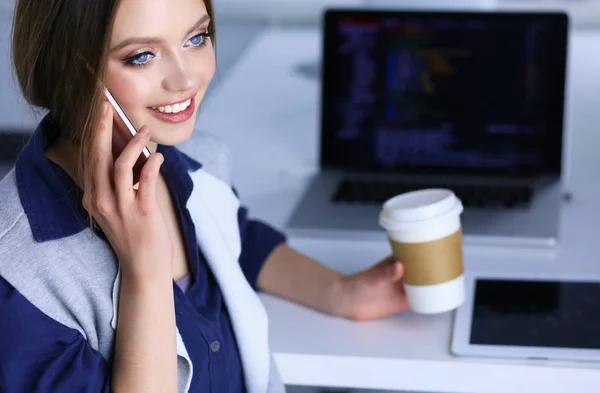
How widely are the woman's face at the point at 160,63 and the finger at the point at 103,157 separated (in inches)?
1.7

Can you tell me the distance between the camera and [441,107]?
5.71 ft

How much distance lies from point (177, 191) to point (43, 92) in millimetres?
242

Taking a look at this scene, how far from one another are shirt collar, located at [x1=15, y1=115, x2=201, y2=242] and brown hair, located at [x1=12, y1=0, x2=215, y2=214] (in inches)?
1.3

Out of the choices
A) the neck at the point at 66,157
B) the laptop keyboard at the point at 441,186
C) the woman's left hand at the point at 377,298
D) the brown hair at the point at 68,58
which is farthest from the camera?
the laptop keyboard at the point at 441,186

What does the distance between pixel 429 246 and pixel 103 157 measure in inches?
16.8

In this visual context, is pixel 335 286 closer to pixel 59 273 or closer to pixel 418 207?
pixel 418 207

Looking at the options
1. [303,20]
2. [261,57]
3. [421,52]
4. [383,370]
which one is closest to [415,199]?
[383,370]

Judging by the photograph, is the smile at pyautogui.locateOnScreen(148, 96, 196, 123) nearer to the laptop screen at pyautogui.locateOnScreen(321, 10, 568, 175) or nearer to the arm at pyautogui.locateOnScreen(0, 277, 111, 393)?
the arm at pyautogui.locateOnScreen(0, 277, 111, 393)

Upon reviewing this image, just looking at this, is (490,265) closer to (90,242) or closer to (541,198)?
(541,198)

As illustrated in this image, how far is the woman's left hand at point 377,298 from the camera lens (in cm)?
133

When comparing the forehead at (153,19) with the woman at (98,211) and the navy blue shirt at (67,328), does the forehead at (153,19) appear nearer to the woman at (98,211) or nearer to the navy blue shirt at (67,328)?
the woman at (98,211)

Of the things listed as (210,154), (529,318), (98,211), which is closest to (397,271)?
(529,318)

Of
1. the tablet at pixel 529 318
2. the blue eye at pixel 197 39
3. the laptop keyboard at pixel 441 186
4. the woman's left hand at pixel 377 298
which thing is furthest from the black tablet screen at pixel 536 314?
the blue eye at pixel 197 39

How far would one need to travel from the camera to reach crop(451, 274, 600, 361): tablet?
1.23 meters
